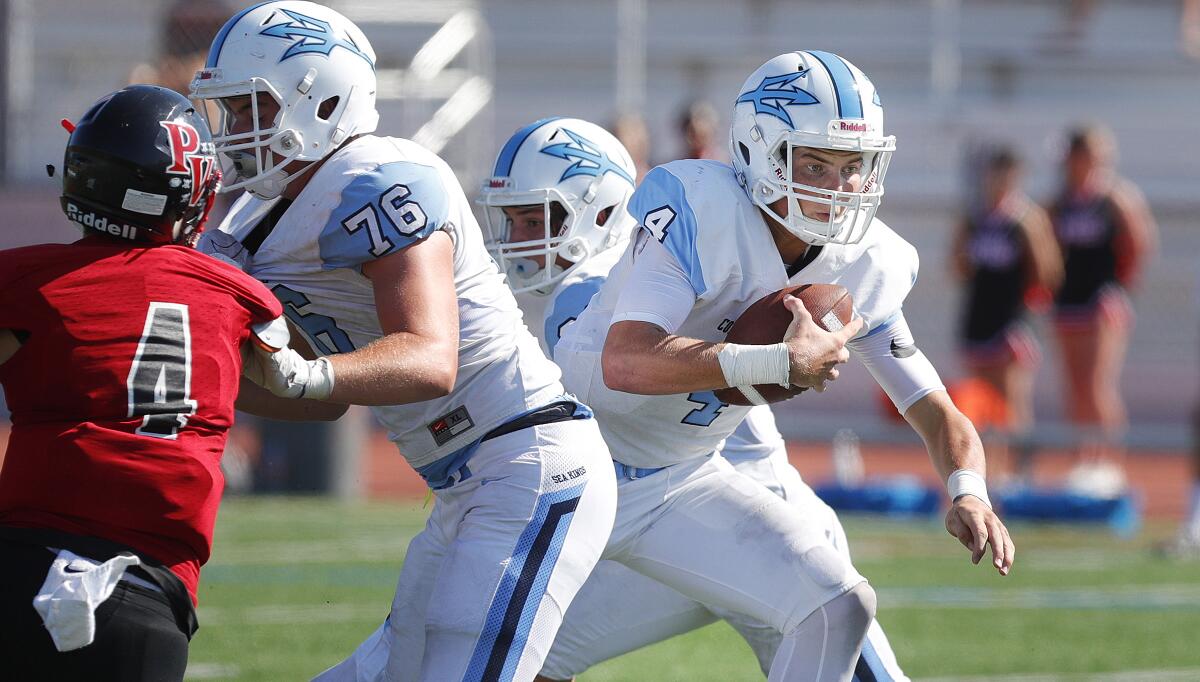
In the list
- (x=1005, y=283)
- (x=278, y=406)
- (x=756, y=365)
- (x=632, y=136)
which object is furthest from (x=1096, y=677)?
(x=1005, y=283)

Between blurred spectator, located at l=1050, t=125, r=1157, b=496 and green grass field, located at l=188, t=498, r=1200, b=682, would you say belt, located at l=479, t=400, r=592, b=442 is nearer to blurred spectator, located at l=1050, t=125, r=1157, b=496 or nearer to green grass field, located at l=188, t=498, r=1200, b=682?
green grass field, located at l=188, t=498, r=1200, b=682

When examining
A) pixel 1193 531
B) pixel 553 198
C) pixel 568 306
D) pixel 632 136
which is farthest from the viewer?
pixel 1193 531

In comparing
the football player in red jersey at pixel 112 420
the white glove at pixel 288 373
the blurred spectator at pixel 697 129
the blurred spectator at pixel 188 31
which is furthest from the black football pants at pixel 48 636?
the blurred spectator at pixel 188 31

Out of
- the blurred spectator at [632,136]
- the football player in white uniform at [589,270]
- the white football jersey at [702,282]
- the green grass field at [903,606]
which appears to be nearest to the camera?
the white football jersey at [702,282]

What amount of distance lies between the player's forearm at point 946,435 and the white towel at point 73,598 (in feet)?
6.11

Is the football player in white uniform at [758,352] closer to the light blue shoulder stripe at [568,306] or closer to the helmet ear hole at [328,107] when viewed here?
the light blue shoulder stripe at [568,306]

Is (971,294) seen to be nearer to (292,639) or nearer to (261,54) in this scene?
(292,639)

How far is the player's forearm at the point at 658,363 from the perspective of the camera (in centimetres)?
318

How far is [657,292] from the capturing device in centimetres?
330

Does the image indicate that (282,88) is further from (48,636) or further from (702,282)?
(48,636)

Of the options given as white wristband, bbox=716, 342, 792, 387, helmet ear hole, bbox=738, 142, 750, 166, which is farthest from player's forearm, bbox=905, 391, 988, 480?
helmet ear hole, bbox=738, 142, 750, 166

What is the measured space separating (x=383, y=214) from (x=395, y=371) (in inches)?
13.2

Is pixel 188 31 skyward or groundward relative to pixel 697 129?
skyward

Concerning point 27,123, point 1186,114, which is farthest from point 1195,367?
point 27,123
